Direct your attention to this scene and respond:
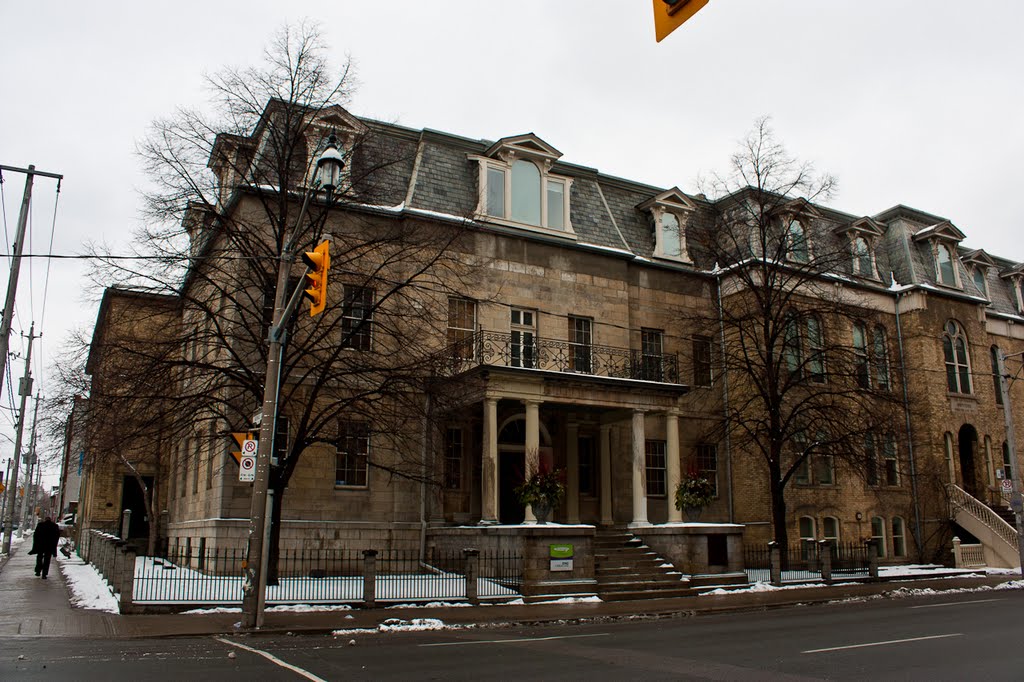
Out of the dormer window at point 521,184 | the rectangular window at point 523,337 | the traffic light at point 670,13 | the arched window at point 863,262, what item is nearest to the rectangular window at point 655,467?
the rectangular window at point 523,337

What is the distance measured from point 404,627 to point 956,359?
2966 centimetres

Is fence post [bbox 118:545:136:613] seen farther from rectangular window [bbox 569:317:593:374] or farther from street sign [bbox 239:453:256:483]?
rectangular window [bbox 569:317:593:374]

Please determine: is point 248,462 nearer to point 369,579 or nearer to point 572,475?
point 369,579

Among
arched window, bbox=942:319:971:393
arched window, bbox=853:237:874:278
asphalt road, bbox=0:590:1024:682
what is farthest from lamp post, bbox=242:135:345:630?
arched window, bbox=942:319:971:393

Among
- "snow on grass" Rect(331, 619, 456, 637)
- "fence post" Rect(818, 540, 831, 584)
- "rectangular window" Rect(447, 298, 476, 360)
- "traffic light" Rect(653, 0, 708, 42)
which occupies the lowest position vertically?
"snow on grass" Rect(331, 619, 456, 637)

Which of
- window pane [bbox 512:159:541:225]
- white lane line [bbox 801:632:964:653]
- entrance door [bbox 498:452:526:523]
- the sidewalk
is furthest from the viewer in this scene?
window pane [bbox 512:159:541:225]

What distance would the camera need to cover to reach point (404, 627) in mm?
14867

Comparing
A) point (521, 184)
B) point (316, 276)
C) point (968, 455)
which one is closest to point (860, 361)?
point (968, 455)

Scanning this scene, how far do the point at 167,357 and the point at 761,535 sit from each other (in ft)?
67.9

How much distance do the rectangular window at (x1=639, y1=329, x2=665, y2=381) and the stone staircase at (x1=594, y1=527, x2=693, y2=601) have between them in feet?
18.7

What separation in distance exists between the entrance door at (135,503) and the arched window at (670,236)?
28.5 metres

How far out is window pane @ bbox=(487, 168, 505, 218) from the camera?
27.0 m

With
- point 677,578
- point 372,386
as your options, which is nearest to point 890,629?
point 677,578

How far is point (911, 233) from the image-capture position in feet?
120
